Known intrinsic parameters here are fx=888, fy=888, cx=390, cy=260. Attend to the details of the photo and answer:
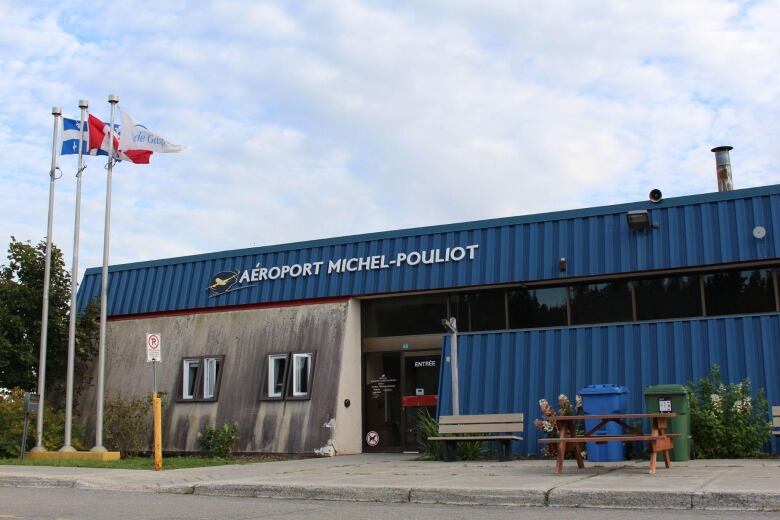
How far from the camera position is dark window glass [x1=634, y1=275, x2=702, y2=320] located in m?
16.8

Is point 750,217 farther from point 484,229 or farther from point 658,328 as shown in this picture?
point 484,229

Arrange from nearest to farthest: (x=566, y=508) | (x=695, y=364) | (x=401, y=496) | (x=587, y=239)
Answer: (x=566, y=508)
(x=401, y=496)
(x=695, y=364)
(x=587, y=239)

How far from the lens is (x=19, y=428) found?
19594mm

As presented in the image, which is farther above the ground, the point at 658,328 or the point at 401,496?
the point at 658,328

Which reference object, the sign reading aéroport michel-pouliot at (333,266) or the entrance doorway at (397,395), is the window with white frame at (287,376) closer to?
the entrance doorway at (397,395)

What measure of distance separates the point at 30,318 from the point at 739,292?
1591 cm

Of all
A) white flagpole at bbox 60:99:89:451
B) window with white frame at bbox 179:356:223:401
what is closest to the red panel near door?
window with white frame at bbox 179:356:223:401

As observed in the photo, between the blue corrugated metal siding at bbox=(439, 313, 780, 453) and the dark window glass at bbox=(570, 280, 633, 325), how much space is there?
0.67m

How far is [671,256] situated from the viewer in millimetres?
16422

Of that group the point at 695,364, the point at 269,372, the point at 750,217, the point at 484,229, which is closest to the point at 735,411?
the point at 695,364

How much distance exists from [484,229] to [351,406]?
4.87m

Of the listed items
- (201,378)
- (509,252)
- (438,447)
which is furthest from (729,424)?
(201,378)

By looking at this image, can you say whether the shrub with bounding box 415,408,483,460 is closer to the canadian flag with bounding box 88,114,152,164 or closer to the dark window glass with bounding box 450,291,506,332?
the dark window glass with bounding box 450,291,506,332

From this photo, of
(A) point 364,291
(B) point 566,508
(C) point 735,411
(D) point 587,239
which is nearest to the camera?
(B) point 566,508
